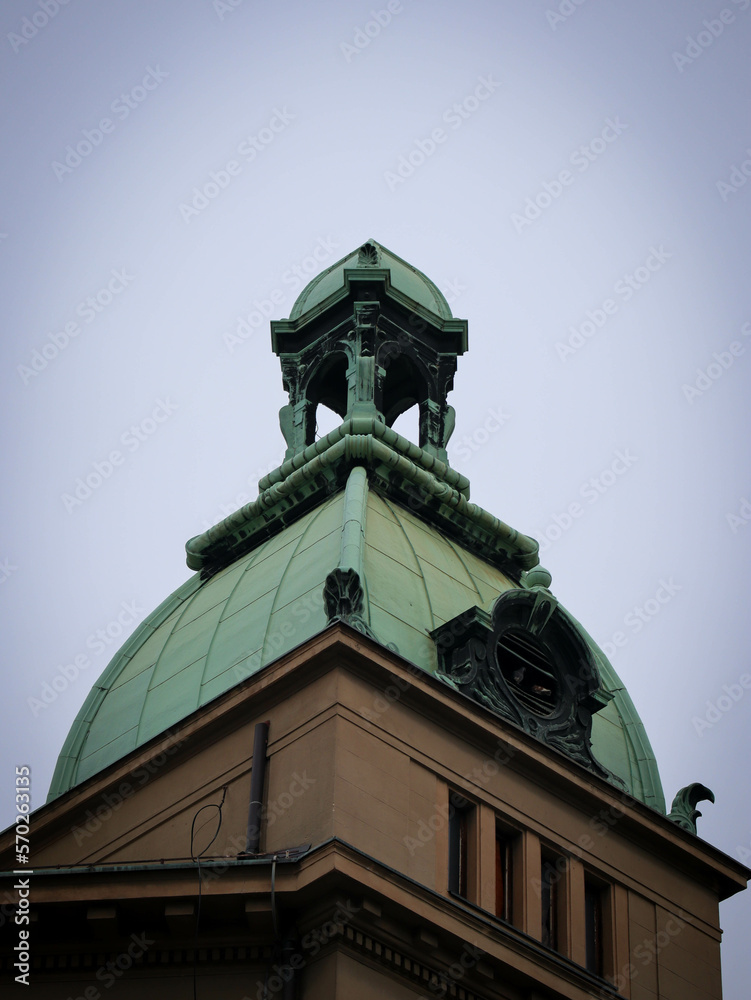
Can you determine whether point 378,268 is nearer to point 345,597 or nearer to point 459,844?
point 345,597

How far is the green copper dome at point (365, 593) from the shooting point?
3725 centimetres

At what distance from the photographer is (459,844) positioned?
33.8 m

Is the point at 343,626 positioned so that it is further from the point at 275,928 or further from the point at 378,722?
the point at 275,928

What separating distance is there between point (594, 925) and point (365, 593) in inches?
288

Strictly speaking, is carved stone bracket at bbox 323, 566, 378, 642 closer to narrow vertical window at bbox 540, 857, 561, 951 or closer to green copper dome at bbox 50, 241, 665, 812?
green copper dome at bbox 50, 241, 665, 812

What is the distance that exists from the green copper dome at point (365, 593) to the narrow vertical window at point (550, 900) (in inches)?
105

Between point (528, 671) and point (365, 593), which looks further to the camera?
point (528, 671)

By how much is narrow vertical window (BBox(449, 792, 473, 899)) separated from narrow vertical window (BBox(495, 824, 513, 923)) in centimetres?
75

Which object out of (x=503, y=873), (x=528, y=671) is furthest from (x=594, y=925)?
(x=528, y=671)

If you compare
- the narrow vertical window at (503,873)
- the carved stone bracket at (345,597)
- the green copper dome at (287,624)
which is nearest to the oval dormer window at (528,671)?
the green copper dome at (287,624)

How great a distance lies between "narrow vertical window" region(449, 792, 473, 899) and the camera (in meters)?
33.2

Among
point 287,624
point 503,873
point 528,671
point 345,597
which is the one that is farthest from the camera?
point 528,671

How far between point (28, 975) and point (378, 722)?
7.09 metres

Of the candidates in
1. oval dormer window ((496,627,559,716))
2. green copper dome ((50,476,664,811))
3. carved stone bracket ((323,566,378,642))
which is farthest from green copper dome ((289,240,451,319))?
carved stone bracket ((323,566,378,642))
